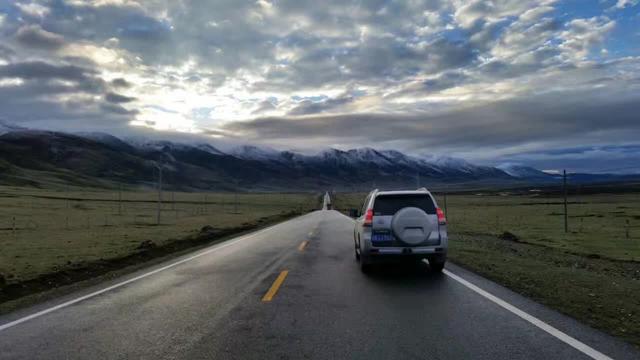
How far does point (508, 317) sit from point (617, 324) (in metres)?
1.46

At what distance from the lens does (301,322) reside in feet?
23.8

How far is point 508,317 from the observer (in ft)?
24.4

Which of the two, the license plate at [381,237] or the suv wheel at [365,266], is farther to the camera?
the suv wheel at [365,266]

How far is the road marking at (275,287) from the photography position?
29.7 feet

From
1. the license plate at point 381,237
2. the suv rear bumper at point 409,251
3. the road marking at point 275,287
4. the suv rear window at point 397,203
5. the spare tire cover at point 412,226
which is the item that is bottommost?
the road marking at point 275,287

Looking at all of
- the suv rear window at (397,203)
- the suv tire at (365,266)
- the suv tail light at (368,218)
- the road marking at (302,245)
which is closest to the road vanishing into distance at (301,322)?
the suv tire at (365,266)

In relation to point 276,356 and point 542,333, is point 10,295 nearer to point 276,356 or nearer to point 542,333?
point 276,356

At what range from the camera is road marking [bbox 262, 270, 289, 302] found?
356 inches

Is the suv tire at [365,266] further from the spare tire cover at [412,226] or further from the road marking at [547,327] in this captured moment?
the road marking at [547,327]

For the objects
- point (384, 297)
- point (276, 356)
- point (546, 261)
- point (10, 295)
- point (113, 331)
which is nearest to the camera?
point (276, 356)

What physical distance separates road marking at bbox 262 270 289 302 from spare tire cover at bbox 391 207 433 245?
9.32ft

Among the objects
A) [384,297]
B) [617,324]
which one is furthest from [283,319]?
[617,324]

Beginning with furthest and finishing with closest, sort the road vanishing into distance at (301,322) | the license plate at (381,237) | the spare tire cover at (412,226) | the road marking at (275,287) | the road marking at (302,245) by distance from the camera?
the road marking at (302,245) → the license plate at (381,237) → the spare tire cover at (412,226) → the road marking at (275,287) → the road vanishing into distance at (301,322)

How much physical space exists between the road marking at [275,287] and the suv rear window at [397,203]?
8.73 feet
